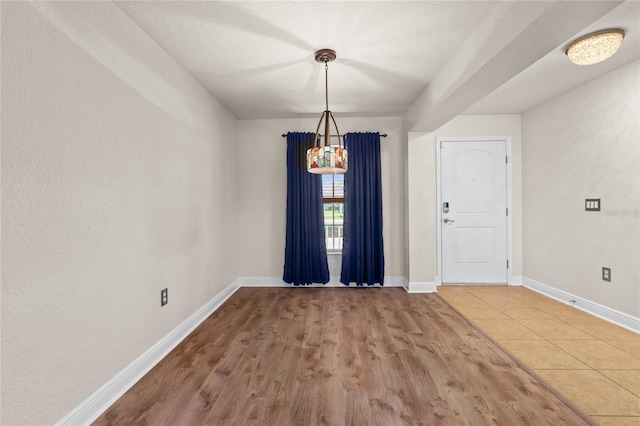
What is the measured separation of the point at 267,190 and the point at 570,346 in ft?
12.2

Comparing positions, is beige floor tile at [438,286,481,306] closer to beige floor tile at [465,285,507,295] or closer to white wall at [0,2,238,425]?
beige floor tile at [465,285,507,295]

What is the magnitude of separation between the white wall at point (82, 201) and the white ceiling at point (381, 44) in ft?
1.44

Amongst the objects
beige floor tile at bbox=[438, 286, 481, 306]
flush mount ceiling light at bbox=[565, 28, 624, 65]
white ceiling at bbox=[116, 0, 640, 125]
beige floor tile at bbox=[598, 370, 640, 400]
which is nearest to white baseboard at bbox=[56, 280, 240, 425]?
white ceiling at bbox=[116, 0, 640, 125]

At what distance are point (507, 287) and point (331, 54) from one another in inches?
154

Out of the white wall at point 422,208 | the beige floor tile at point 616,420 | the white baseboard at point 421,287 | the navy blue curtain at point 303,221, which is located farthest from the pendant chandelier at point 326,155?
the white baseboard at point 421,287

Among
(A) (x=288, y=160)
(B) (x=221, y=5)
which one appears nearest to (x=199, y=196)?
(A) (x=288, y=160)

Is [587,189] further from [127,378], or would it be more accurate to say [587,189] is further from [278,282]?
[127,378]

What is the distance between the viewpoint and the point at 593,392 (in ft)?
5.68

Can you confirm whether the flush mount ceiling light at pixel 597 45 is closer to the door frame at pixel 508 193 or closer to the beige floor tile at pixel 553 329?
the door frame at pixel 508 193

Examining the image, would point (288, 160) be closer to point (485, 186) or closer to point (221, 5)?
point (221, 5)

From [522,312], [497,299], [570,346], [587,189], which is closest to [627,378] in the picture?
[570,346]

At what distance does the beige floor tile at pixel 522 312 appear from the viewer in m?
2.92

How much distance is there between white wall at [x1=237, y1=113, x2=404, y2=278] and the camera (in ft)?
13.4

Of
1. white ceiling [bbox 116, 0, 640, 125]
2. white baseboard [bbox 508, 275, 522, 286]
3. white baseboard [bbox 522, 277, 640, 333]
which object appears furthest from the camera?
white baseboard [bbox 508, 275, 522, 286]
